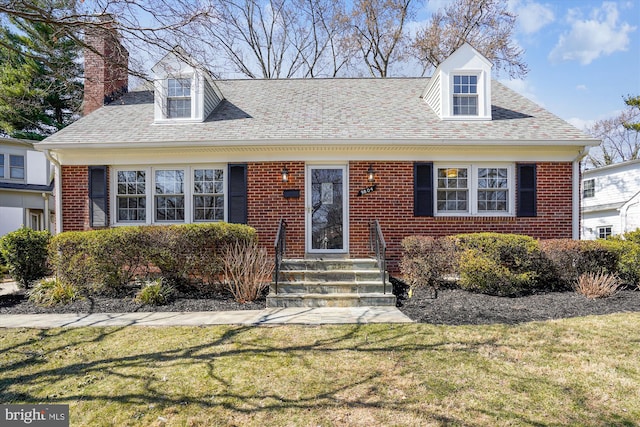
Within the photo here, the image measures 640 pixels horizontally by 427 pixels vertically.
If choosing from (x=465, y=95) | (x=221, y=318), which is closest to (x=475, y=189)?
(x=465, y=95)

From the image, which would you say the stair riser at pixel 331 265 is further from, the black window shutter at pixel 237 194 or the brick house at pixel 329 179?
the black window shutter at pixel 237 194

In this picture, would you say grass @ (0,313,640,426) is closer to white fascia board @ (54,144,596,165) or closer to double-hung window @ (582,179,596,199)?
white fascia board @ (54,144,596,165)

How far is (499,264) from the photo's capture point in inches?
268

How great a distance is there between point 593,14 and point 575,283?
10408 mm

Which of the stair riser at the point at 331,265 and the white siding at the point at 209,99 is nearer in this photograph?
the stair riser at the point at 331,265

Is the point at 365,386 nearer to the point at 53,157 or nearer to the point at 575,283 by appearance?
the point at 575,283

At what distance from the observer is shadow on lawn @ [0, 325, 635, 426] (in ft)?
9.87

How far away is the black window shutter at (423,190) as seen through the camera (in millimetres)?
8250

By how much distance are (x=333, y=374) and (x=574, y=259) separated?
6003 mm

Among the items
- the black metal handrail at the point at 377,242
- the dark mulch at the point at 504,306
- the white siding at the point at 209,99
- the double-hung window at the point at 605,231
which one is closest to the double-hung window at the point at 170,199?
the white siding at the point at 209,99

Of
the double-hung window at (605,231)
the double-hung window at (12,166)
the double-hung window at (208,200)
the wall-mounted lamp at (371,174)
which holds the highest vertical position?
the double-hung window at (12,166)

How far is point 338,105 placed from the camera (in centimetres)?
988

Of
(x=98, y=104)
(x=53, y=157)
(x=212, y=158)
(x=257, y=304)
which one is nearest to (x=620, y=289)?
(x=257, y=304)

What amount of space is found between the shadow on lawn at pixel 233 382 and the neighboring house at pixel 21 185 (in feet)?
47.5
